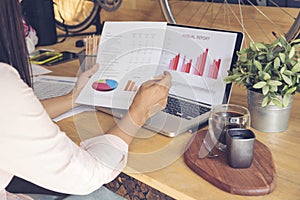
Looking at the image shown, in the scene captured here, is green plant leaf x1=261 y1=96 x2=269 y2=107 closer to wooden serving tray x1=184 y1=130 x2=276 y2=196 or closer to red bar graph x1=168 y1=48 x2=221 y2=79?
wooden serving tray x1=184 y1=130 x2=276 y2=196

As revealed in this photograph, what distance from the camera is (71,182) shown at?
773 mm

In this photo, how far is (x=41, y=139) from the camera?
2.33ft

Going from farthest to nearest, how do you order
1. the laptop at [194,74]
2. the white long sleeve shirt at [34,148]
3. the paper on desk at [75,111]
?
1. the paper on desk at [75,111]
2. the laptop at [194,74]
3. the white long sleeve shirt at [34,148]

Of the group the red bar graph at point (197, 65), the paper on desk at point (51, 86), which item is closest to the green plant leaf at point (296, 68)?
the red bar graph at point (197, 65)

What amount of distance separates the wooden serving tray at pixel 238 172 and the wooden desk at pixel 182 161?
1 centimetres

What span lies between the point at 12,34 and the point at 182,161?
1.56ft

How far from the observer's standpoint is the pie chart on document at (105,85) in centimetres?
120

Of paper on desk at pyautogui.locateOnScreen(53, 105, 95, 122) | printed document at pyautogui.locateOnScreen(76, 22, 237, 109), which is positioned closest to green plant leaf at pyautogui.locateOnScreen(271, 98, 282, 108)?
printed document at pyautogui.locateOnScreen(76, 22, 237, 109)

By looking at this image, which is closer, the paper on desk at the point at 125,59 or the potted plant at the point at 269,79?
the potted plant at the point at 269,79

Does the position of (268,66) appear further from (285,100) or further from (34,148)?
(34,148)

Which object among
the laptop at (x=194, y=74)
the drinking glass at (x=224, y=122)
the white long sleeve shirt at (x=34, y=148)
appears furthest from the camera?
the laptop at (x=194, y=74)

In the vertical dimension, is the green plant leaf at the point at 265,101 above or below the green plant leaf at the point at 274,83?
below

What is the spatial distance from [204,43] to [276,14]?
19.6 inches

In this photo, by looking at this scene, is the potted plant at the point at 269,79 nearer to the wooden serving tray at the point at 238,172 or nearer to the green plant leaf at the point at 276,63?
the green plant leaf at the point at 276,63
